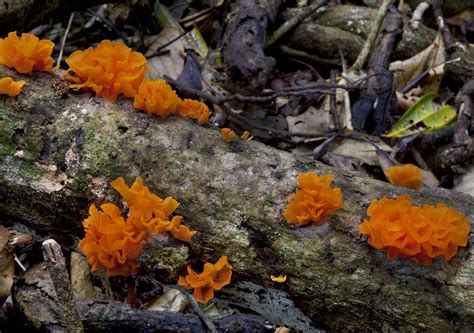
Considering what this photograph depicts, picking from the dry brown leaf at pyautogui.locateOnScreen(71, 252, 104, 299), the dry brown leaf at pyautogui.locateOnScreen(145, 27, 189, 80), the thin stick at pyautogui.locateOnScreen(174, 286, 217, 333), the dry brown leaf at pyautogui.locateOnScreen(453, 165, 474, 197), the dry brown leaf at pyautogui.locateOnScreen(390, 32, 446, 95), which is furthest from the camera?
the dry brown leaf at pyautogui.locateOnScreen(390, 32, 446, 95)

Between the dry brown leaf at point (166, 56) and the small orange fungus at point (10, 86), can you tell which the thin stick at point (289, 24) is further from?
the small orange fungus at point (10, 86)

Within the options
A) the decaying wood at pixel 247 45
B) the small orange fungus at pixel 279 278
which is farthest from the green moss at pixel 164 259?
the decaying wood at pixel 247 45

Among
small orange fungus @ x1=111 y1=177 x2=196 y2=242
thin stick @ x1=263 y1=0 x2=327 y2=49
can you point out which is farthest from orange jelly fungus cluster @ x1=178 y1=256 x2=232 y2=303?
thin stick @ x1=263 y1=0 x2=327 y2=49

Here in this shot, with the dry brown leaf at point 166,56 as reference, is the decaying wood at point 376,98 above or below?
below

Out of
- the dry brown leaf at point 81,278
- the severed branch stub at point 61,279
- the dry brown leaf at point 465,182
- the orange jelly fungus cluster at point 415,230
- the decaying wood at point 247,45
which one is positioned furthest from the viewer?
the decaying wood at point 247,45

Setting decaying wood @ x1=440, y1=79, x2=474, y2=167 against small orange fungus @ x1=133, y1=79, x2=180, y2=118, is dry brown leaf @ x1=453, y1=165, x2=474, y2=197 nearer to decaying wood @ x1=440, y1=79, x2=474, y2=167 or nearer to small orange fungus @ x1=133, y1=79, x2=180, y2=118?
decaying wood @ x1=440, y1=79, x2=474, y2=167

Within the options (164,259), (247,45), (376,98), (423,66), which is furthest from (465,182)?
(164,259)

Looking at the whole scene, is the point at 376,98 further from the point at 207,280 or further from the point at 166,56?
the point at 207,280
